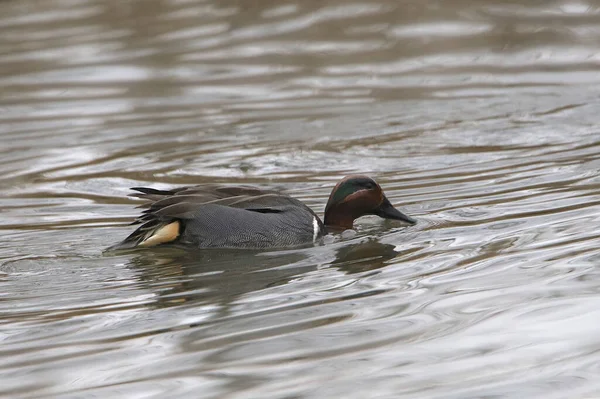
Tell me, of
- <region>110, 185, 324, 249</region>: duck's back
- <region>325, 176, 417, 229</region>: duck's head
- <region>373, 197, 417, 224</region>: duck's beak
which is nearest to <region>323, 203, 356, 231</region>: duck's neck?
<region>325, 176, 417, 229</region>: duck's head

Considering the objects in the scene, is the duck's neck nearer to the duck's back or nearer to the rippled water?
the rippled water

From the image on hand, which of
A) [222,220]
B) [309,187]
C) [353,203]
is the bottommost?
[309,187]

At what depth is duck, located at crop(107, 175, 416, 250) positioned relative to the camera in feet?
21.9

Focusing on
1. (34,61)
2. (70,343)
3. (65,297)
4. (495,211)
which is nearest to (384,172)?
(495,211)

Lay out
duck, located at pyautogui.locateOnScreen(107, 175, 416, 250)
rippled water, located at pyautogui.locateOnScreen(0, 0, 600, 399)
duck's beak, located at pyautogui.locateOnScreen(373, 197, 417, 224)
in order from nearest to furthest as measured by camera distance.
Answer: rippled water, located at pyautogui.locateOnScreen(0, 0, 600, 399)
duck, located at pyautogui.locateOnScreen(107, 175, 416, 250)
duck's beak, located at pyautogui.locateOnScreen(373, 197, 417, 224)

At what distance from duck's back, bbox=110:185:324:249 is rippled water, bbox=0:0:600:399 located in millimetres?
99

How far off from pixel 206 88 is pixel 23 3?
4.05m

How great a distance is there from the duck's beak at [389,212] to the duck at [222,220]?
445mm

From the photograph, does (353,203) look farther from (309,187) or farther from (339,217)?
(309,187)

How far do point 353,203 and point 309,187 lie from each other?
4.52 feet

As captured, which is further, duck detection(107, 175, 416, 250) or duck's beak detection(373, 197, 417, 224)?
duck's beak detection(373, 197, 417, 224)

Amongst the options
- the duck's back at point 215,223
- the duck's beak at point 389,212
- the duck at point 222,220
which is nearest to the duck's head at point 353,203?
the duck's beak at point 389,212

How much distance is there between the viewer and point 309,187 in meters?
8.48

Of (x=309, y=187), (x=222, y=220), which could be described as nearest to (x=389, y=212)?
(x=222, y=220)
